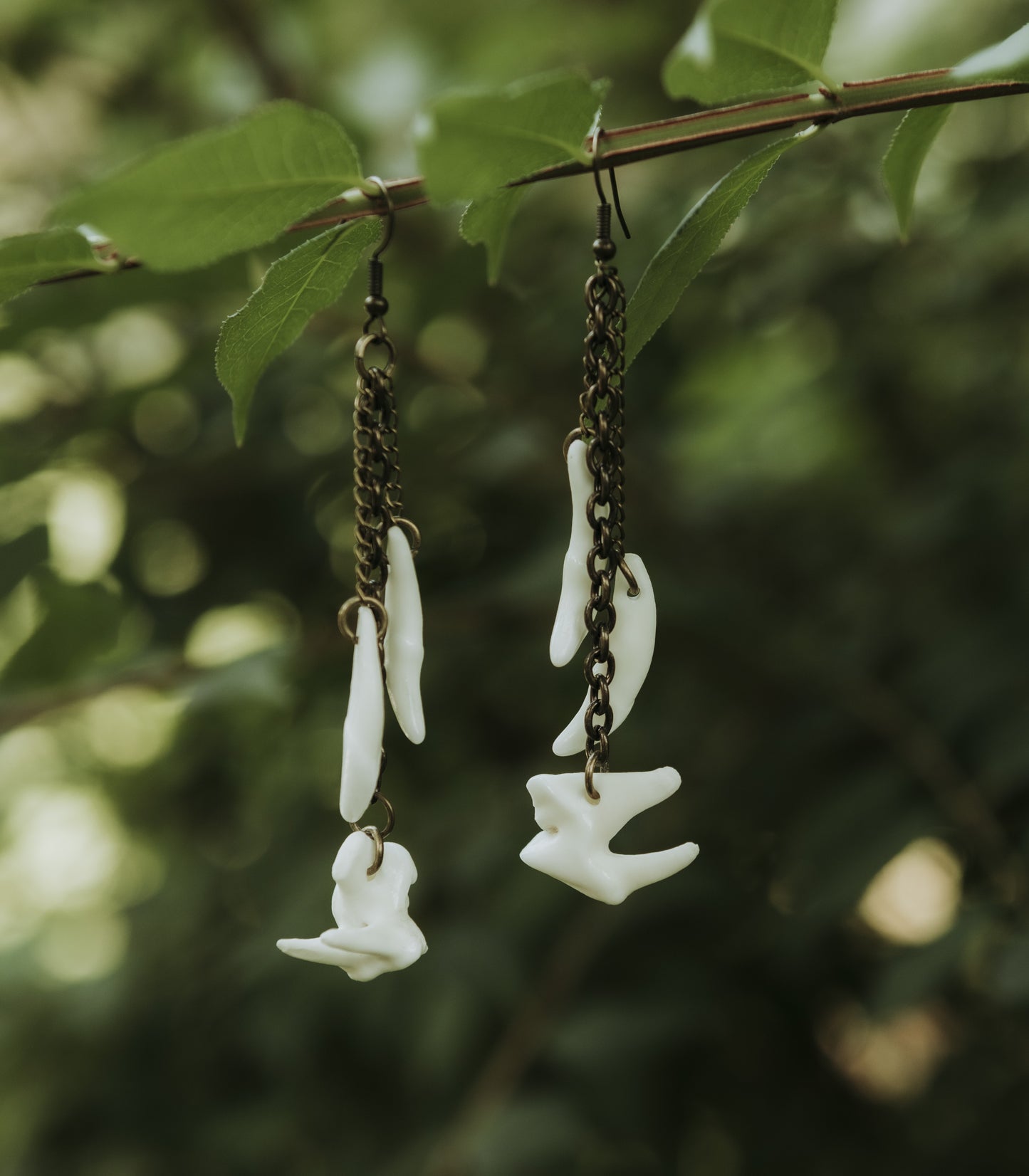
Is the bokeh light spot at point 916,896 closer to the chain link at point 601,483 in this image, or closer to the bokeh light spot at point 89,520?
the chain link at point 601,483

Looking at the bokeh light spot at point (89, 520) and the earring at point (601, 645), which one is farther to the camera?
the bokeh light spot at point (89, 520)

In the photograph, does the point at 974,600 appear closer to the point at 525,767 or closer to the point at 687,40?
the point at 525,767

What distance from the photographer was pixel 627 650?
0.43m

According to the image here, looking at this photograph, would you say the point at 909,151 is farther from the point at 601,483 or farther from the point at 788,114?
the point at 601,483

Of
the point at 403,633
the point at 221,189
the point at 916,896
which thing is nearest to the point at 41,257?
the point at 221,189

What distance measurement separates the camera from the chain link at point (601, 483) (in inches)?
16.3

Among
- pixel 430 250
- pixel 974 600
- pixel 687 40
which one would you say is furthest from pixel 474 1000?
pixel 687 40

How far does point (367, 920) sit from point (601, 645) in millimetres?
131

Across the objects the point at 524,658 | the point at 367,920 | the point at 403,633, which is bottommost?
the point at 367,920

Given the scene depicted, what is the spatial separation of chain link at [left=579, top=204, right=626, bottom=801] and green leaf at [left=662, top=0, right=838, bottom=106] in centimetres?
7

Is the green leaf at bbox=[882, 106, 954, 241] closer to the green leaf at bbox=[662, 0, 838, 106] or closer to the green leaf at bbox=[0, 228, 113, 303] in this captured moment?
the green leaf at bbox=[662, 0, 838, 106]

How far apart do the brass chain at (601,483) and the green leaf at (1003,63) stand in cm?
13

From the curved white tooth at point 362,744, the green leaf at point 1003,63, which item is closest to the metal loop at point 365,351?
the curved white tooth at point 362,744

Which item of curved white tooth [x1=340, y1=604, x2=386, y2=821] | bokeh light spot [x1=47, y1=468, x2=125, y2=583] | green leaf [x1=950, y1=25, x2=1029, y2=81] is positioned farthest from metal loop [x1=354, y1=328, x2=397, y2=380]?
bokeh light spot [x1=47, y1=468, x2=125, y2=583]
